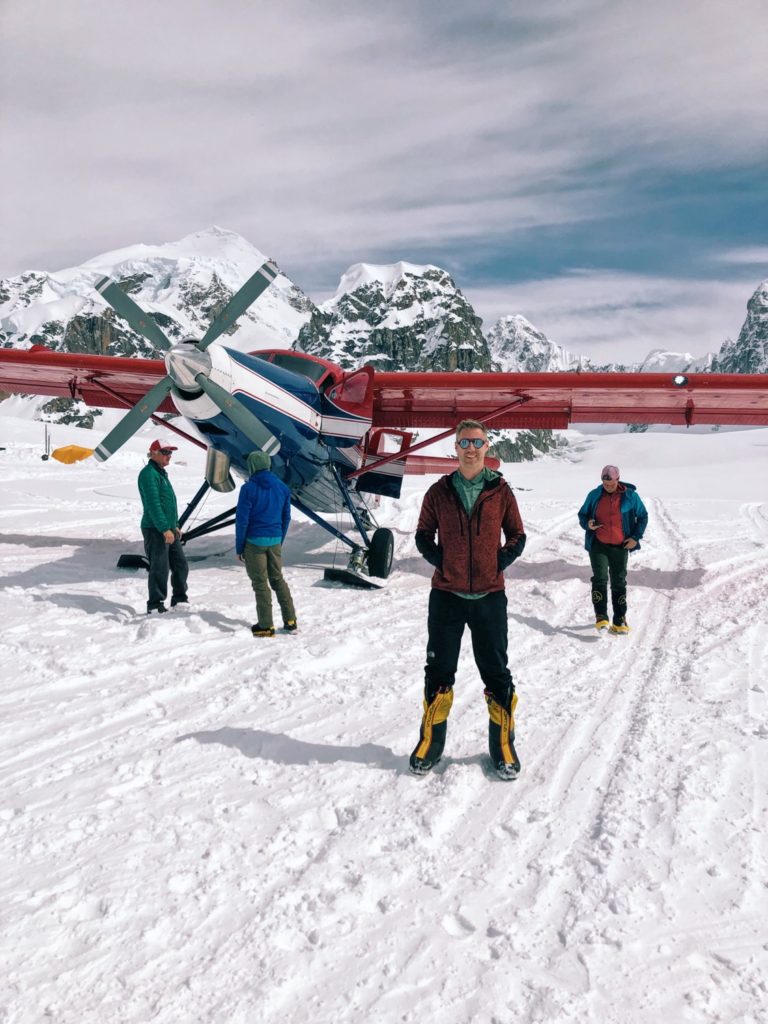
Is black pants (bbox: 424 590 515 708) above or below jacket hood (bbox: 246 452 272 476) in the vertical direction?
below

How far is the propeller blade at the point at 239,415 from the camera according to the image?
755 cm

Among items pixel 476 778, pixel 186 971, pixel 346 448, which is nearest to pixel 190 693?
pixel 476 778

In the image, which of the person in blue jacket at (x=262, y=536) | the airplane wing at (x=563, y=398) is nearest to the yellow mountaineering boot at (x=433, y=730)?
the person in blue jacket at (x=262, y=536)

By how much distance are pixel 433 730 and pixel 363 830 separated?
31.6 inches

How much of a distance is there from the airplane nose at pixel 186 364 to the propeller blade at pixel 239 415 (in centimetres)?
8

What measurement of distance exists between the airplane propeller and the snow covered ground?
2216mm

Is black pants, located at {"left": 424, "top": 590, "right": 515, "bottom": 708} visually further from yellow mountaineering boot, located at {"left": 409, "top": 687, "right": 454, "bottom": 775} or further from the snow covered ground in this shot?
the snow covered ground

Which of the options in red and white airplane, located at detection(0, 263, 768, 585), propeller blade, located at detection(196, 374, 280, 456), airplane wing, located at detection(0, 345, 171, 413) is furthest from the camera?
airplane wing, located at detection(0, 345, 171, 413)

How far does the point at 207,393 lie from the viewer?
297 inches

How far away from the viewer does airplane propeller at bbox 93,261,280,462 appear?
7.60m

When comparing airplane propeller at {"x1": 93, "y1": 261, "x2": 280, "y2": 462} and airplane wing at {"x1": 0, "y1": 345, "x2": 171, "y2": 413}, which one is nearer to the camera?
airplane propeller at {"x1": 93, "y1": 261, "x2": 280, "y2": 462}

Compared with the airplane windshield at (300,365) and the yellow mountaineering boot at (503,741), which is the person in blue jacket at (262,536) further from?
the airplane windshield at (300,365)

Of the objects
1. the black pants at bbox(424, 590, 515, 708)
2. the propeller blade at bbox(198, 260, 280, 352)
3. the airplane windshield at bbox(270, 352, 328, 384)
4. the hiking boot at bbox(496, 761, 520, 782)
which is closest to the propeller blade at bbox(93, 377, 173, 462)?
the propeller blade at bbox(198, 260, 280, 352)

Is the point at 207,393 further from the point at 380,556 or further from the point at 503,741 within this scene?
the point at 503,741
